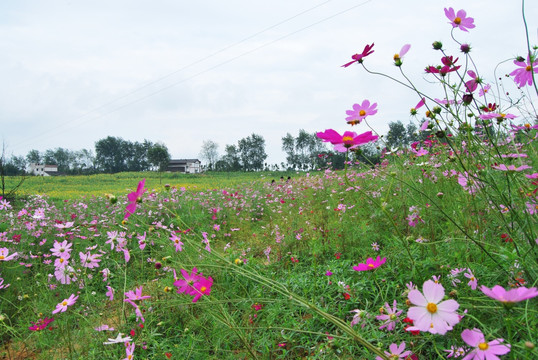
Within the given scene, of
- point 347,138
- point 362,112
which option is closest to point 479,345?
point 347,138

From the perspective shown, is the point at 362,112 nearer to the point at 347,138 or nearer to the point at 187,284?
the point at 347,138

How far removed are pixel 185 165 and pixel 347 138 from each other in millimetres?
55618

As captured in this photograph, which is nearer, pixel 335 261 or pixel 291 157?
pixel 335 261

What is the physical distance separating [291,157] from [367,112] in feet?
157

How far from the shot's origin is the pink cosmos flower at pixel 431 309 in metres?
0.50

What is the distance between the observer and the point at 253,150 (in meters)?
51.2

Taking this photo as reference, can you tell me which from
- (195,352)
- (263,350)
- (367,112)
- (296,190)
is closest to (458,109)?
(367,112)

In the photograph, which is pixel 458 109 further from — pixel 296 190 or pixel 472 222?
pixel 296 190

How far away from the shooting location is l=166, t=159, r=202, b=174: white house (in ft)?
178

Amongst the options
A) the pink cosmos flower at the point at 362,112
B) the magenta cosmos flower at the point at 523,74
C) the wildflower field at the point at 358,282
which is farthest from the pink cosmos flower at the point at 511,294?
the magenta cosmos flower at the point at 523,74

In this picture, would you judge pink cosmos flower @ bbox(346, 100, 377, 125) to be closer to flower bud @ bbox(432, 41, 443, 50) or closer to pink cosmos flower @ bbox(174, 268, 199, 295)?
flower bud @ bbox(432, 41, 443, 50)

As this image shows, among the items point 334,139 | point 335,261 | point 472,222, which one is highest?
point 334,139

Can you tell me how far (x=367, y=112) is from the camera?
3.12 ft

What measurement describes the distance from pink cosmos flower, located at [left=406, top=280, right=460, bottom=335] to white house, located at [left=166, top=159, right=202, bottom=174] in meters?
54.6
